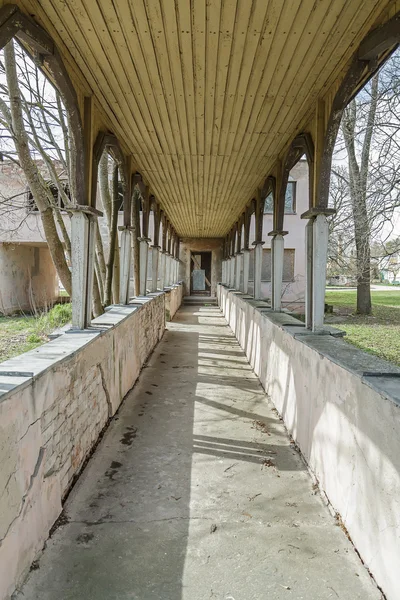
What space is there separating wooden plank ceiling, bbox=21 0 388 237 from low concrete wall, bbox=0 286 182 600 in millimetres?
2287

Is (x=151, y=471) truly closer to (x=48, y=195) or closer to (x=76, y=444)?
(x=76, y=444)

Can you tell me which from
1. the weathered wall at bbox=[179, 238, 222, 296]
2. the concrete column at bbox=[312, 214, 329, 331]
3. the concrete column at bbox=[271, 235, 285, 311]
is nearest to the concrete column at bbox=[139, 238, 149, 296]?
the concrete column at bbox=[271, 235, 285, 311]

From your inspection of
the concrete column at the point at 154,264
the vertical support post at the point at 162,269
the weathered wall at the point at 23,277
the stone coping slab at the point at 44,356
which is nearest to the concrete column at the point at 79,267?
the stone coping slab at the point at 44,356

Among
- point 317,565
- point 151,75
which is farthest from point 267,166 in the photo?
point 317,565

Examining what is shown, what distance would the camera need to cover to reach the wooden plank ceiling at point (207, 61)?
3006 mm

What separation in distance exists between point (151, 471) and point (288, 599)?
1619mm

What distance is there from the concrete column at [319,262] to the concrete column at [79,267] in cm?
222

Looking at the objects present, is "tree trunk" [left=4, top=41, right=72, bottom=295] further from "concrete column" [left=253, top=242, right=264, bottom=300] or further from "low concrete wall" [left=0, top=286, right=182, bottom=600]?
"concrete column" [left=253, top=242, right=264, bottom=300]

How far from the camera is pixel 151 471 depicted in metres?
3.56

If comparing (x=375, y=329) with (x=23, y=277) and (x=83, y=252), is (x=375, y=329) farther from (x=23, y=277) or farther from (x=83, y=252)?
(x=23, y=277)

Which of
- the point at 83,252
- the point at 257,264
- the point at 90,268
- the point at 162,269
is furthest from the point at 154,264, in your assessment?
the point at 83,252

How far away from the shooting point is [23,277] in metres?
18.4

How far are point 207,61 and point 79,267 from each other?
6.91 ft

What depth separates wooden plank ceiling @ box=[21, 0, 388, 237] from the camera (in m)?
3.01
